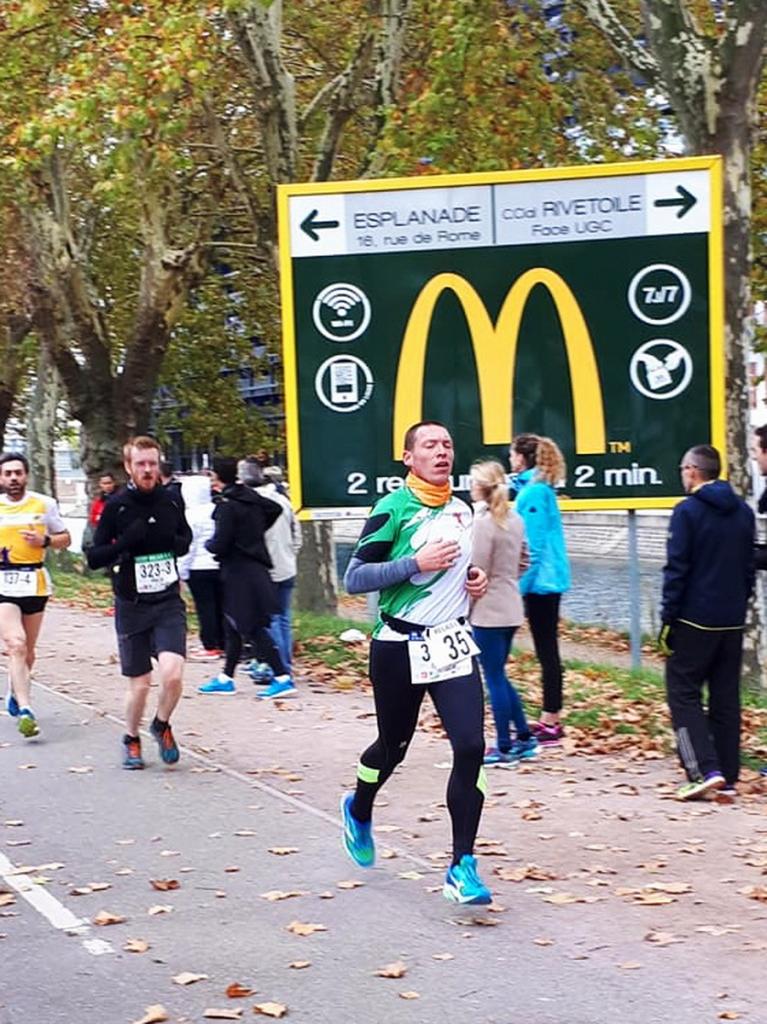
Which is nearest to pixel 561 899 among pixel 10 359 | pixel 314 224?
pixel 314 224

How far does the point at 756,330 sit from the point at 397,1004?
2134 centimetres

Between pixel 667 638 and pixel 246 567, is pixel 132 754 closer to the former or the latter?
pixel 246 567

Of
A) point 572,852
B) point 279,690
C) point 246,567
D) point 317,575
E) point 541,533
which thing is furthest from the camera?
point 317,575

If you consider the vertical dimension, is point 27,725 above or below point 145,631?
below

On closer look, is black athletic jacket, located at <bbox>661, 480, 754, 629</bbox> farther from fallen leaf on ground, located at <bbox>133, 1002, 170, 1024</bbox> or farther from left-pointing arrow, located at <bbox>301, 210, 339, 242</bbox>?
left-pointing arrow, located at <bbox>301, 210, 339, 242</bbox>

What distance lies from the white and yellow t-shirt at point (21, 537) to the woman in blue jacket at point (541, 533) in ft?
10.7

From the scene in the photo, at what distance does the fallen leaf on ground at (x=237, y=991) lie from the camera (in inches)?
248

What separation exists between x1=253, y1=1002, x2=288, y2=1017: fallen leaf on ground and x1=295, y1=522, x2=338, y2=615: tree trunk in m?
16.4

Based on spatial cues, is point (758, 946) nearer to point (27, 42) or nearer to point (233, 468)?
point (233, 468)

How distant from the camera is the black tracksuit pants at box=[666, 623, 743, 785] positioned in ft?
32.4

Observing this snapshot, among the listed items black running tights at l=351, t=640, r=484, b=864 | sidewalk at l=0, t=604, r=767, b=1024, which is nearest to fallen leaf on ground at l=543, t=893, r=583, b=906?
sidewalk at l=0, t=604, r=767, b=1024

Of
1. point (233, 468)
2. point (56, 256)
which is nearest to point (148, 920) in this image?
point (233, 468)

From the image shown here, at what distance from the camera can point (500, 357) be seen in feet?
50.0

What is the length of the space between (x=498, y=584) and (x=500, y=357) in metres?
4.86
